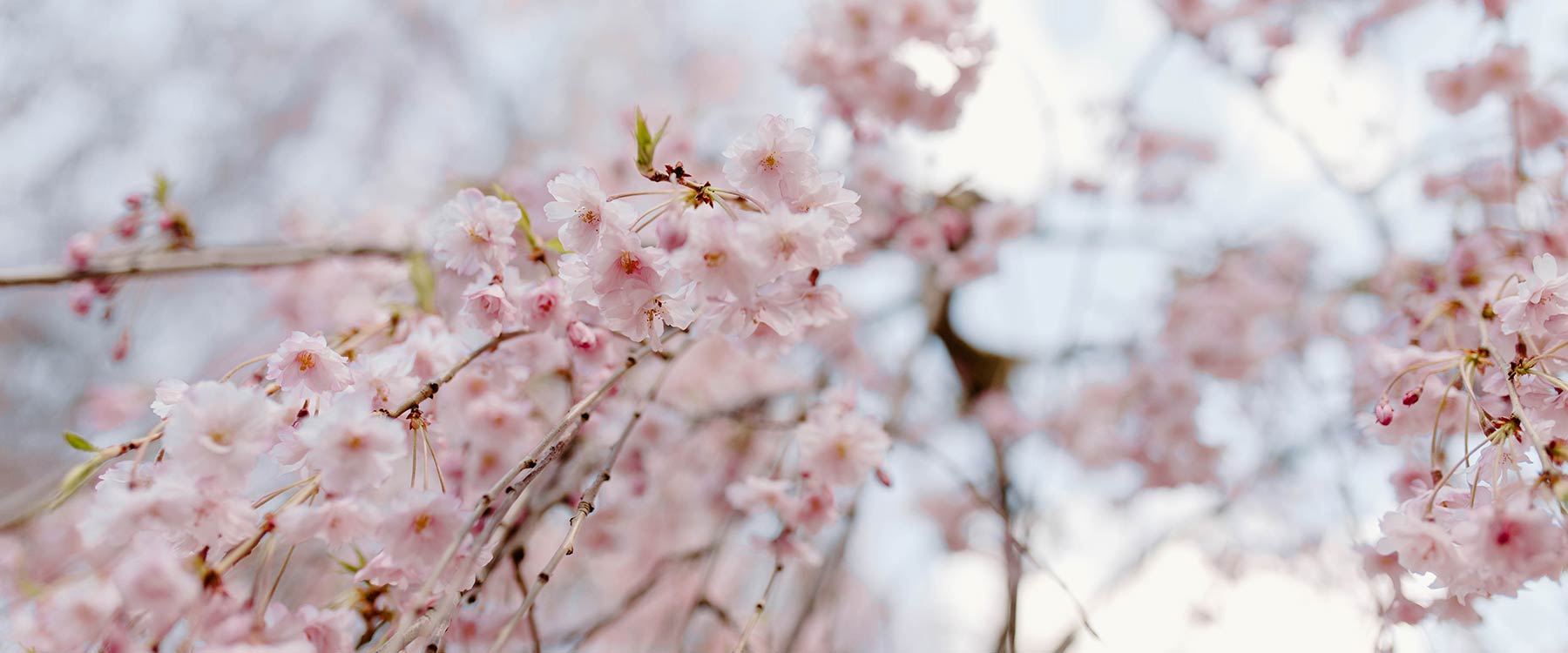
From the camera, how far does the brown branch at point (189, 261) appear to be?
1.71 m

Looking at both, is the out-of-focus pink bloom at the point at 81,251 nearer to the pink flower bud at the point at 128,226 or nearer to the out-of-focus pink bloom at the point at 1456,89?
the pink flower bud at the point at 128,226

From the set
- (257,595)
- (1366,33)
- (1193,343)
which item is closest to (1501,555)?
(257,595)

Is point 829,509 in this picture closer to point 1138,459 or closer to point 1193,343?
point 1138,459

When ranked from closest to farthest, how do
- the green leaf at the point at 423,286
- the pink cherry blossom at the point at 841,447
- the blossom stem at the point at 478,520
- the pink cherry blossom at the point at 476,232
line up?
the blossom stem at the point at 478,520 → the pink cherry blossom at the point at 476,232 → the pink cherry blossom at the point at 841,447 → the green leaf at the point at 423,286

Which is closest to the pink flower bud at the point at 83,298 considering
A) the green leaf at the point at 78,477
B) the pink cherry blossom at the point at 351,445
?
the green leaf at the point at 78,477

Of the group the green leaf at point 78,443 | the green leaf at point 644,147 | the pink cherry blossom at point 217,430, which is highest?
the green leaf at point 644,147

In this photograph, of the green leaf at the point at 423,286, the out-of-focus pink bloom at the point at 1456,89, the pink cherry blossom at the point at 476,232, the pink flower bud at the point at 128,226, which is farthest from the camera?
the out-of-focus pink bloom at the point at 1456,89

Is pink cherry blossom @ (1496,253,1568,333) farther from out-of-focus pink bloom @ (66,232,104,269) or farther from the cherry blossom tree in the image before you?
out-of-focus pink bloom @ (66,232,104,269)

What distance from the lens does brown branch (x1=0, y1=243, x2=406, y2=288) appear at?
1.71 m

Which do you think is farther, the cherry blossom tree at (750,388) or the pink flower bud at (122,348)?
the pink flower bud at (122,348)

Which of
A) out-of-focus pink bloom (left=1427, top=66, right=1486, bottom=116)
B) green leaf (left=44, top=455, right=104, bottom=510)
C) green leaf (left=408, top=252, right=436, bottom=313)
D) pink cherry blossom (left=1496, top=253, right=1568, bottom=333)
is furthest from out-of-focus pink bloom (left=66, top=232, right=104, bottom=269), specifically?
out-of-focus pink bloom (left=1427, top=66, right=1486, bottom=116)

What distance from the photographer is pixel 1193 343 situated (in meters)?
3.44

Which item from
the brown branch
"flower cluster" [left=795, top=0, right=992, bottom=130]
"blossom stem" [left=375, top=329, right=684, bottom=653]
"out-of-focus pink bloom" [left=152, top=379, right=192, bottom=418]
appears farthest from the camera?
"flower cluster" [left=795, top=0, right=992, bottom=130]

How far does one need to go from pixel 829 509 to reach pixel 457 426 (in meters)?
0.75
